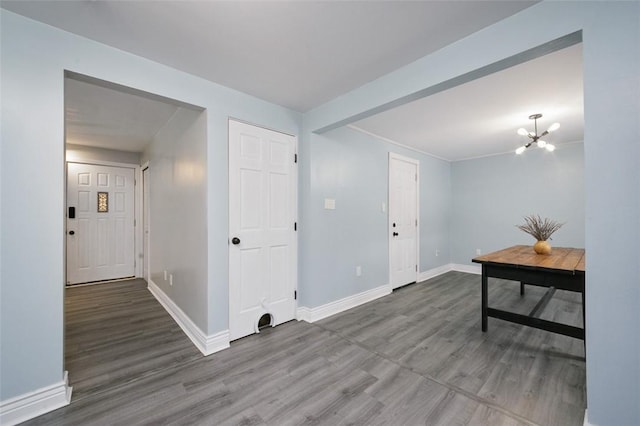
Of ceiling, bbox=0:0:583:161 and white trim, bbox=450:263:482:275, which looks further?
white trim, bbox=450:263:482:275

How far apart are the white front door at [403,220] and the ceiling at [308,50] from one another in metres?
1.17

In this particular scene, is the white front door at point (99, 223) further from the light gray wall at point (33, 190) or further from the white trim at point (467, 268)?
the white trim at point (467, 268)

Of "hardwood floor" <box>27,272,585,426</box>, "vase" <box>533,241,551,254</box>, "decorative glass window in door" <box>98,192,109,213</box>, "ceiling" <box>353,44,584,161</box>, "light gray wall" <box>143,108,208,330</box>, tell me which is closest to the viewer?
"hardwood floor" <box>27,272,585,426</box>

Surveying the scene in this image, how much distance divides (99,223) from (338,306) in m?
4.52

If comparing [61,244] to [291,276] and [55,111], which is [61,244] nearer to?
[55,111]

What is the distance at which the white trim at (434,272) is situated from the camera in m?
4.63

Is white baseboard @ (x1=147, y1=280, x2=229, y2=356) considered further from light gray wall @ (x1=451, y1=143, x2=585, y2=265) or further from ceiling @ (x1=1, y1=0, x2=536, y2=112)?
light gray wall @ (x1=451, y1=143, x2=585, y2=265)

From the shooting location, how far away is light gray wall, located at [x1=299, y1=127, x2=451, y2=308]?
2.91m

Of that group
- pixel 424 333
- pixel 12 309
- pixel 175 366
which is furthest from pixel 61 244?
pixel 424 333

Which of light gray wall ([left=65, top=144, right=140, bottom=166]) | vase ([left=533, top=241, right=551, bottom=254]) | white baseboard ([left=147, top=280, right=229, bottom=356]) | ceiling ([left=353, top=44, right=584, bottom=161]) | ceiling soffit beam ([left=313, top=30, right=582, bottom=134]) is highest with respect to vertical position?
ceiling ([left=353, top=44, right=584, bottom=161])

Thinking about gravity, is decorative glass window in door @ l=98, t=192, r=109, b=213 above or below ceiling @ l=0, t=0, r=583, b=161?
below

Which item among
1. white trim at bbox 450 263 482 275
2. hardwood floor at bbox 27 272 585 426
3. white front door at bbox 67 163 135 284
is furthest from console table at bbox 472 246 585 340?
white front door at bbox 67 163 135 284

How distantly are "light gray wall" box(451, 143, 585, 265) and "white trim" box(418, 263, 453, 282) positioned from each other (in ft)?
0.83

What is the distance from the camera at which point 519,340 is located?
245 cm
